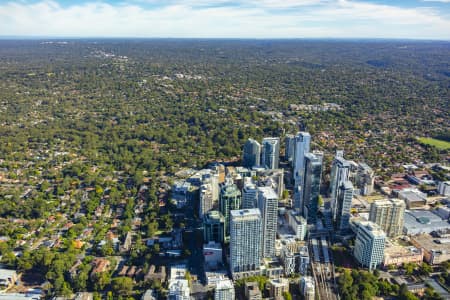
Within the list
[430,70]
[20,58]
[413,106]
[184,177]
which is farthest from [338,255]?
[20,58]

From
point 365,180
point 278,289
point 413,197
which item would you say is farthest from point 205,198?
point 413,197

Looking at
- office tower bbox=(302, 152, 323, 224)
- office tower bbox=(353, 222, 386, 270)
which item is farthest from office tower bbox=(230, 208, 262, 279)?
office tower bbox=(302, 152, 323, 224)

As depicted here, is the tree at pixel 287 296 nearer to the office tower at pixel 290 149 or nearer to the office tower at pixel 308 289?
the office tower at pixel 308 289

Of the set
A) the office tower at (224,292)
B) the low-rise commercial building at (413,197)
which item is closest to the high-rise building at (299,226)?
the office tower at (224,292)

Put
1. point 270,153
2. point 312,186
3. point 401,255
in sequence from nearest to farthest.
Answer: point 401,255 → point 312,186 → point 270,153

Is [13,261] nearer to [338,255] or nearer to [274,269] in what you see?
[274,269]

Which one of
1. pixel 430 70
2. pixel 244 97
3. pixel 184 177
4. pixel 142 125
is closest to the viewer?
pixel 184 177

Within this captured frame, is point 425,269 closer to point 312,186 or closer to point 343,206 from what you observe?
point 343,206
